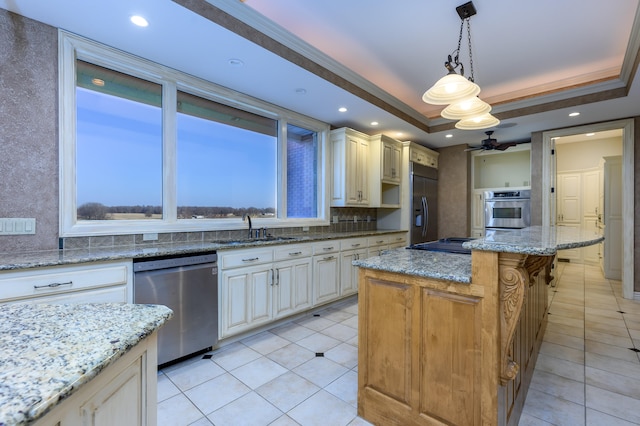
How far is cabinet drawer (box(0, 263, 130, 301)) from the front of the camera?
5.27 ft

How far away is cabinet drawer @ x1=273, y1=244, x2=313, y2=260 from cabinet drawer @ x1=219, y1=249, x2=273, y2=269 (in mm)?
89

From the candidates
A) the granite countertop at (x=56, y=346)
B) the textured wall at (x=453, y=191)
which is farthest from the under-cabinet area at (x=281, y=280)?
the textured wall at (x=453, y=191)

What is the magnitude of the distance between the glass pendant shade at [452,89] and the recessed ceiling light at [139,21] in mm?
2052

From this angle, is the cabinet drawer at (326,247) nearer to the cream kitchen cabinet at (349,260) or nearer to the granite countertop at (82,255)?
the cream kitchen cabinet at (349,260)

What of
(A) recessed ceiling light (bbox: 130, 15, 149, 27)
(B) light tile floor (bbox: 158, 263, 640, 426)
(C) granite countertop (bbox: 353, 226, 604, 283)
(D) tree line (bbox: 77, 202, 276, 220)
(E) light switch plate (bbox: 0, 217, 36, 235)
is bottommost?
(B) light tile floor (bbox: 158, 263, 640, 426)

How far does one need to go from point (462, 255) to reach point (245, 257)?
1.81 meters

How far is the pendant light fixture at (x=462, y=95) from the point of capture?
6.98 ft

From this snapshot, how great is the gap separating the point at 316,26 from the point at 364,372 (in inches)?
112

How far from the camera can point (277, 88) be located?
3078 millimetres

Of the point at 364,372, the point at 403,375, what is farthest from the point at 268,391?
the point at 403,375

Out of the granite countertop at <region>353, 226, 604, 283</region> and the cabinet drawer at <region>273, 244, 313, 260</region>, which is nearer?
the granite countertop at <region>353, 226, 604, 283</region>

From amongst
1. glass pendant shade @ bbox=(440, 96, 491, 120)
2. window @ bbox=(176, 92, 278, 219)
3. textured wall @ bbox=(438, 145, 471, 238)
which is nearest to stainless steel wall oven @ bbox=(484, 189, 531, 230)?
textured wall @ bbox=(438, 145, 471, 238)

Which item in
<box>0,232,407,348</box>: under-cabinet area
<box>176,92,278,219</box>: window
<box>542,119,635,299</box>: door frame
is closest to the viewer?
<box>0,232,407,348</box>: under-cabinet area

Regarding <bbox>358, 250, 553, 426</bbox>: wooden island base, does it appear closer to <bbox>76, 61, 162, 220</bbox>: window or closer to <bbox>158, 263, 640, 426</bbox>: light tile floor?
<bbox>158, 263, 640, 426</bbox>: light tile floor
